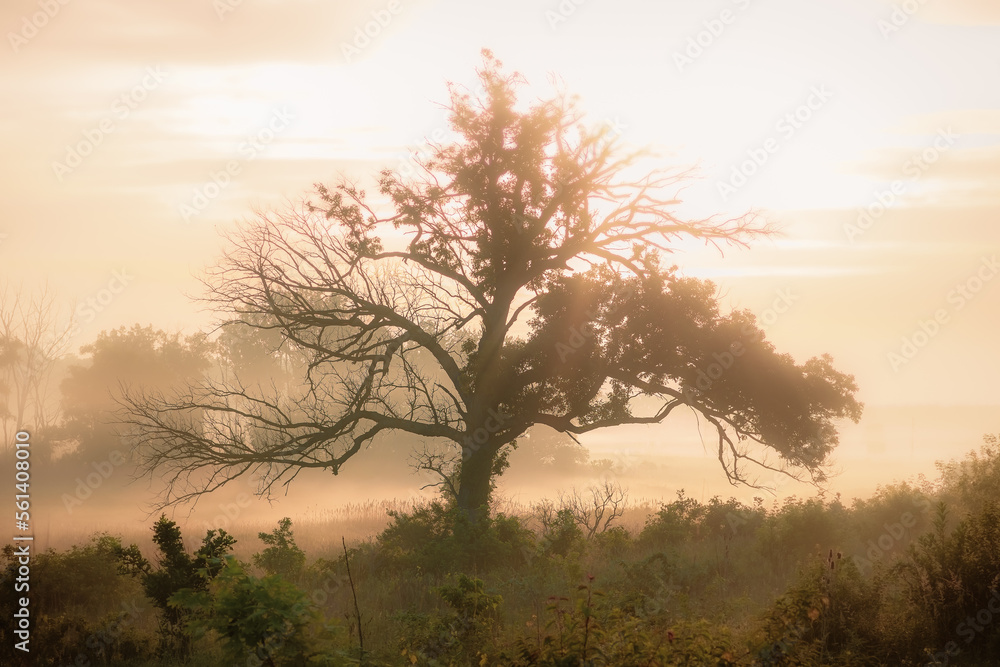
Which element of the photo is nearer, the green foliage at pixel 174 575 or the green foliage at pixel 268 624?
the green foliage at pixel 268 624

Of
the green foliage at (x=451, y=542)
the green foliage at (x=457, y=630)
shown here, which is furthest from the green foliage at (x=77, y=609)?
the green foliage at (x=451, y=542)

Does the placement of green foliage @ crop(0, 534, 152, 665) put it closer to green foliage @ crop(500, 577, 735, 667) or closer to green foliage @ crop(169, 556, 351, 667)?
green foliage @ crop(169, 556, 351, 667)

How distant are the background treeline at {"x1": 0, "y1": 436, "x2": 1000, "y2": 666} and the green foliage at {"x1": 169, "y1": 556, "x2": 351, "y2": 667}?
2 cm

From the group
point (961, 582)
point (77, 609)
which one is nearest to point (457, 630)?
point (961, 582)

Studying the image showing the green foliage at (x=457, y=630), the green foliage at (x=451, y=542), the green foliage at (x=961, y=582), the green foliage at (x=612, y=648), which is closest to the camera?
the green foliage at (x=612, y=648)

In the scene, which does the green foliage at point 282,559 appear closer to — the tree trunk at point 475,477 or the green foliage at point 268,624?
the tree trunk at point 475,477

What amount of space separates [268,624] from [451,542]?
11.5 meters

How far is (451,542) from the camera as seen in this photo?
758 inches

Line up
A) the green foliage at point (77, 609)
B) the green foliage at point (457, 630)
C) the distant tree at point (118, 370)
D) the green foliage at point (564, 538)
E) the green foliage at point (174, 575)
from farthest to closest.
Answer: the distant tree at point (118, 370), the green foliage at point (564, 538), the green foliage at point (77, 609), the green foliage at point (174, 575), the green foliage at point (457, 630)

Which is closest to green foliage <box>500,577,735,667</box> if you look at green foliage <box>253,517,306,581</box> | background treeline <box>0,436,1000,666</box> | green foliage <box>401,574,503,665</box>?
background treeline <box>0,436,1000,666</box>

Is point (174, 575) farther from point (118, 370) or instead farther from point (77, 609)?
point (118, 370)

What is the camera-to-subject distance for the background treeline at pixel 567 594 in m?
8.27

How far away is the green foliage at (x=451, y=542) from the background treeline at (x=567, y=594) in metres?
0.05

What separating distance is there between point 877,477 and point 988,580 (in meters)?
61.8
